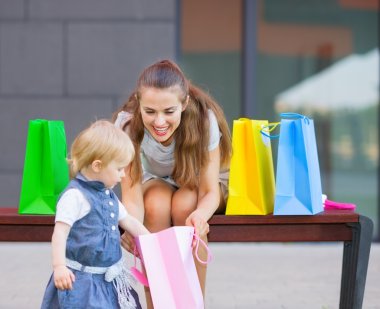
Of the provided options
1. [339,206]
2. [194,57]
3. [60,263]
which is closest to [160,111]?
[60,263]

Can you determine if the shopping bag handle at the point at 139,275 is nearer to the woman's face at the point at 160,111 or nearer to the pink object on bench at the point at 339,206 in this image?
the woman's face at the point at 160,111

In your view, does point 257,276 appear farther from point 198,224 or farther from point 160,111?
point 160,111

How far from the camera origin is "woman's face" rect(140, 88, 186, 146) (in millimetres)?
3627

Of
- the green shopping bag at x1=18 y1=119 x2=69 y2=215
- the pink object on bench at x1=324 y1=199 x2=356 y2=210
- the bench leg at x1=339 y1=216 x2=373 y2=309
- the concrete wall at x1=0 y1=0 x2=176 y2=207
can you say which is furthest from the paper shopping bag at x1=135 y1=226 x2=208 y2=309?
the concrete wall at x1=0 y1=0 x2=176 y2=207

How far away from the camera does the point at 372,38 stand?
737cm

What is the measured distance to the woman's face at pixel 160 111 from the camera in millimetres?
3627

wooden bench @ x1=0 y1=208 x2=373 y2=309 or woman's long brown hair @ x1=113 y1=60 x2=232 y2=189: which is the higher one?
woman's long brown hair @ x1=113 y1=60 x2=232 y2=189

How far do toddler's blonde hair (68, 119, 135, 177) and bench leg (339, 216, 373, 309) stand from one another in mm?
1063

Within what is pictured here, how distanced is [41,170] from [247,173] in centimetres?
85

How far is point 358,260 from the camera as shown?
377 centimetres

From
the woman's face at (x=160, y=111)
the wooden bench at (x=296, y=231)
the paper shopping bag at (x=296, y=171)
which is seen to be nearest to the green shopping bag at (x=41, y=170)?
the wooden bench at (x=296, y=231)

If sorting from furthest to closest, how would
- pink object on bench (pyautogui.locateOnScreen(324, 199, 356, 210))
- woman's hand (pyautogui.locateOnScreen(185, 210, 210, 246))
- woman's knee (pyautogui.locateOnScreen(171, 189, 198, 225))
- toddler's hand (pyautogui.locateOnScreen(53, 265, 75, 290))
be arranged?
pink object on bench (pyautogui.locateOnScreen(324, 199, 356, 210)), woman's knee (pyautogui.locateOnScreen(171, 189, 198, 225)), woman's hand (pyautogui.locateOnScreen(185, 210, 210, 246)), toddler's hand (pyautogui.locateOnScreen(53, 265, 75, 290))

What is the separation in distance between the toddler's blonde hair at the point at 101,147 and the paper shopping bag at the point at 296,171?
0.70 m

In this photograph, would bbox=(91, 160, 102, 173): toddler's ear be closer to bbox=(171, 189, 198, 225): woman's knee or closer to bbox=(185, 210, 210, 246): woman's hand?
bbox=(185, 210, 210, 246): woman's hand
